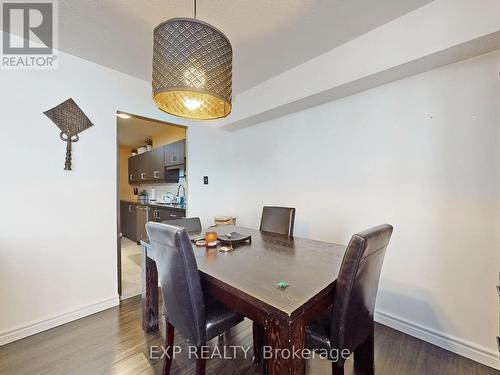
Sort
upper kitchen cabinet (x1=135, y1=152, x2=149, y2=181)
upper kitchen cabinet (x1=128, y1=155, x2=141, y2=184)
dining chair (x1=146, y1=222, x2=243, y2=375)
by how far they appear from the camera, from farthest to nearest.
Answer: upper kitchen cabinet (x1=128, y1=155, x2=141, y2=184) < upper kitchen cabinet (x1=135, y1=152, x2=149, y2=181) < dining chair (x1=146, y1=222, x2=243, y2=375)

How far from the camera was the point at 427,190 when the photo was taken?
174cm

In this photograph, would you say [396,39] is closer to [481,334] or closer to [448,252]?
[448,252]

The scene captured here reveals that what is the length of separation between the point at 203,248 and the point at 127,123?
3282 mm

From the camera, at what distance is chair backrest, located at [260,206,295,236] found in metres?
2.07

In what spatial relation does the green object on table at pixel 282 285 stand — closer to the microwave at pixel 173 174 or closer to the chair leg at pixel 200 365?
the chair leg at pixel 200 365

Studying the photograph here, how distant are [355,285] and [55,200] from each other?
239 centimetres

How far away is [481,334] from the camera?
4.90ft

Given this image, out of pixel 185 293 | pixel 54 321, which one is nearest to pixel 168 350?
pixel 185 293

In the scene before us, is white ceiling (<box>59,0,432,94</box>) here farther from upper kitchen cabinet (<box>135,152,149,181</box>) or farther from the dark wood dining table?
upper kitchen cabinet (<box>135,152,149,181</box>)

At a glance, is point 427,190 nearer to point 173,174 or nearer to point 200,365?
point 200,365

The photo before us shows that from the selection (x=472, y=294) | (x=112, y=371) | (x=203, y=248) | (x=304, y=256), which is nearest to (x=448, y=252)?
(x=472, y=294)

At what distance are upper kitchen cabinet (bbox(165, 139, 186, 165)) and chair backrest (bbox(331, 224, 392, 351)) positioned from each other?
9.54 ft

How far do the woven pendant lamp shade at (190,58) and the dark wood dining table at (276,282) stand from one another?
0.96 m

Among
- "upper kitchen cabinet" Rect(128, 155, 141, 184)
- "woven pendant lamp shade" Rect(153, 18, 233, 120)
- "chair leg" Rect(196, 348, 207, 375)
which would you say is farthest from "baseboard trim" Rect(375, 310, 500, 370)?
"upper kitchen cabinet" Rect(128, 155, 141, 184)
